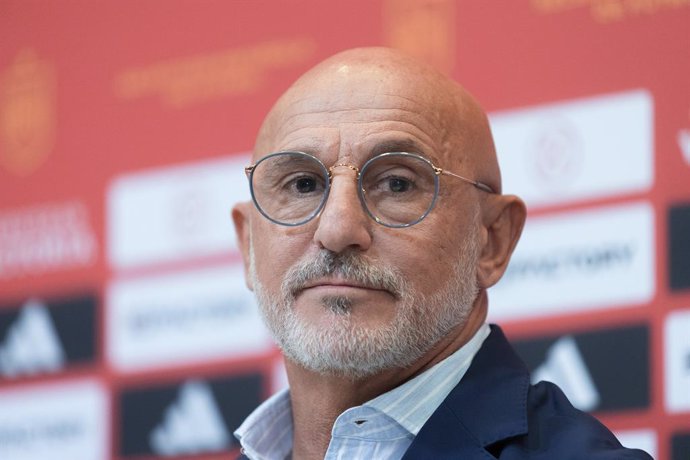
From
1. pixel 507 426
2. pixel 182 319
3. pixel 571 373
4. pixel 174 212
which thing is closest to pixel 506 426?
pixel 507 426

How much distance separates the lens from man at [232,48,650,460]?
6.37 ft

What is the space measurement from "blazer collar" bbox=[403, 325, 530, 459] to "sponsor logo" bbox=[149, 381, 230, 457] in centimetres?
124

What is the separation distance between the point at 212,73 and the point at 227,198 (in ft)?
1.21

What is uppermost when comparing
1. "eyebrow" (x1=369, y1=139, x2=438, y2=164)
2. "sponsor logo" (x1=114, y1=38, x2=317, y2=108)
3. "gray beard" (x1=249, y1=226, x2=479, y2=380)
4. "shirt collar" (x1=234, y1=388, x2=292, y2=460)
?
"sponsor logo" (x1=114, y1=38, x2=317, y2=108)

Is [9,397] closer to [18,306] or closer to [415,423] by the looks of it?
[18,306]

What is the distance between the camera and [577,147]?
2713 mm

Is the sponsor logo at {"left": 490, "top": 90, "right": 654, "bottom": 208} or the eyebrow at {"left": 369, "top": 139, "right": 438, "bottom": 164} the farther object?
the sponsor logo at {"left": 490, "top": 90, "right": 654, "bottom": 208}

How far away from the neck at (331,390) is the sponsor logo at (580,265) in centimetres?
56

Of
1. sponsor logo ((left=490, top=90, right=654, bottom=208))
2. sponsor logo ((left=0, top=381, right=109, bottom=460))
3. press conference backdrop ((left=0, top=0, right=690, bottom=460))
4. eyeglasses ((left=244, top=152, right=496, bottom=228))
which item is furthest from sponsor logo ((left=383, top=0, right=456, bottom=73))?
sponsor logo ((left=0, top=381, right=109, bottom=460))

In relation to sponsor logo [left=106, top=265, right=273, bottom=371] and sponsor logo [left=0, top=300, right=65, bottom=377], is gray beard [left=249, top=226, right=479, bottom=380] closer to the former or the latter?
sponsor logo [left=106, top=265, right=273, bottom=371]

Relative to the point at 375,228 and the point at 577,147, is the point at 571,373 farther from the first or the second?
the point at 375,228

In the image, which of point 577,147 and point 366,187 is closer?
point 366,187

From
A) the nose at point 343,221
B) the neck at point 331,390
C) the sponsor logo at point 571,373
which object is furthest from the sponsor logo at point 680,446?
the nose at point 343,221

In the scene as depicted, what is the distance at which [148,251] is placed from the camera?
3.26 meters
